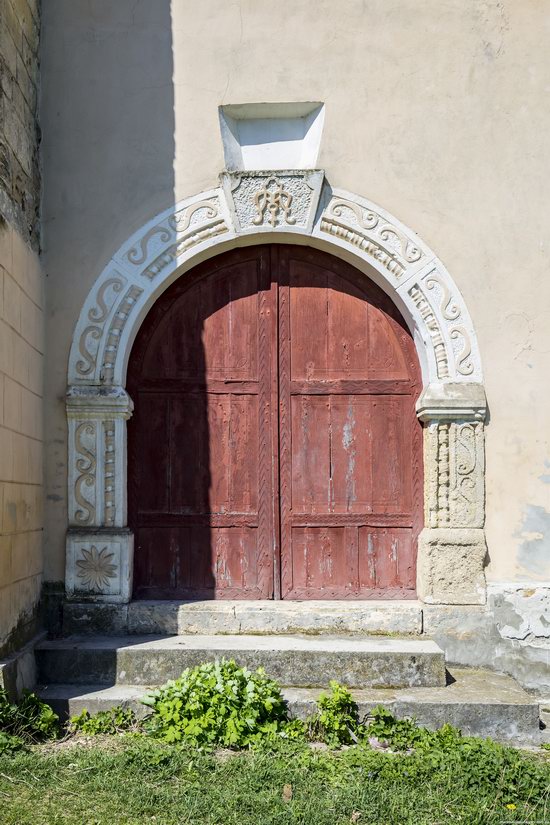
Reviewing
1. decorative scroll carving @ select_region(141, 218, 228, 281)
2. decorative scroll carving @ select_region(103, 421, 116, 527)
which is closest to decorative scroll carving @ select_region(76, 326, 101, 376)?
decorative scroll carving @ select_region(103, 421, 116, 527)

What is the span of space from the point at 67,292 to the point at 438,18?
117 inches

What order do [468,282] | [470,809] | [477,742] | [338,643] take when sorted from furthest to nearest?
[468,282] < [338,643] < [477,742] < [470,809]

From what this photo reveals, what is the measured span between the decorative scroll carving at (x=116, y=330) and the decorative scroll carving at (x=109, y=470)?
0.31m

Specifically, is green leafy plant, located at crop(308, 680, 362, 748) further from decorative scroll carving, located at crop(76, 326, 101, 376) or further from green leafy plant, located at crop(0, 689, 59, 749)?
decorative scroll carving, located at crop(76, 326, 101, 376)

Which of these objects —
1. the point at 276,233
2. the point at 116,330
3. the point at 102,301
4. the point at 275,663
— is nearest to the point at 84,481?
the point at 116,330

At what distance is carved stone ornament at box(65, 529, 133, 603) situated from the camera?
547 centimetres

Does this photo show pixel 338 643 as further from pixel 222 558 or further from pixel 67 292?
pixel 67 292

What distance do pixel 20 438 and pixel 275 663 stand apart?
1.94 m

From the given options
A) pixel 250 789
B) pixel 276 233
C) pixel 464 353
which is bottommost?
pixel 250 789

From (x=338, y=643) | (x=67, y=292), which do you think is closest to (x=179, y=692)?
(x=338, y=643)

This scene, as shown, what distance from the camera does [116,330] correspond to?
5578mm

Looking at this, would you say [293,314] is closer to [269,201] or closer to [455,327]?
[269,201]

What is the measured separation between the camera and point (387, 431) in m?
5.78

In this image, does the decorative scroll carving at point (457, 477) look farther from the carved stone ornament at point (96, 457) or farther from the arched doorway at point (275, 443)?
the carved stone ornament at point (96, 457)
